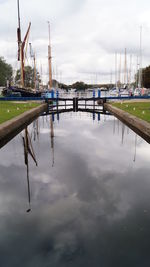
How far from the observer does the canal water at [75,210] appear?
437cm

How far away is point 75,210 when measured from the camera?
19.5 feet

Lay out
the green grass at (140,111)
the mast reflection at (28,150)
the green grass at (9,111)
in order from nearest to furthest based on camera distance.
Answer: the mast reflection at (28,150), the green grass at (9,111), the green grass at (140,111)

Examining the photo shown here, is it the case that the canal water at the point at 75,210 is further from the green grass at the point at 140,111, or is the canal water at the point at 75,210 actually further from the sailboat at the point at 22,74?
the sailboat at the point at 22,74

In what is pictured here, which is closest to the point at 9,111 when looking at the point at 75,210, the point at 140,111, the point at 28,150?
the point at 140,111

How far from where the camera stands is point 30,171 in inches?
358

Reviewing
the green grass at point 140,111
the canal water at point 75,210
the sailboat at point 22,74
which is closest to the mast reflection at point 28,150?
the canal water at point 75,210

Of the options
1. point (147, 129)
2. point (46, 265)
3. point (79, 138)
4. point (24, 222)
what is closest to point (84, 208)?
point (24, 222)

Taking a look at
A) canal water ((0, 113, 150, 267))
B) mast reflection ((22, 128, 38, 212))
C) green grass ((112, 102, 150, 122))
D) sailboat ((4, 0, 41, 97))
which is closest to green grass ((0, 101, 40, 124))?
mast reflection ((22, 128, 38, 212))

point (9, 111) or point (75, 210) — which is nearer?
point (75, 210)

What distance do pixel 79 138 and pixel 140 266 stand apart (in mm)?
11987

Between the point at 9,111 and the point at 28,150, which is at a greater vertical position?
the point at 9,111

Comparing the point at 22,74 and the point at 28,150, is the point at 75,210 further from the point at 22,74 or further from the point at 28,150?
the point at 22,74

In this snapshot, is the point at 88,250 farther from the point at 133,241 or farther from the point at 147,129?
the point at 147,129

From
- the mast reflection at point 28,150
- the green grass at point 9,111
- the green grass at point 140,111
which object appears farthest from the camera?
the green grass at point 140,111
